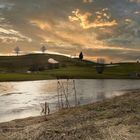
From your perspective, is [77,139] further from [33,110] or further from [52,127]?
[33,110]

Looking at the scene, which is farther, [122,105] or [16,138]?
[122,105]

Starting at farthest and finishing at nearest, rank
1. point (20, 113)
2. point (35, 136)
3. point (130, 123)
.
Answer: point (20, 113) < point (130, 123) < point (35, 136)

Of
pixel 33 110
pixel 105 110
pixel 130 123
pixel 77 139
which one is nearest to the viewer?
pixel 77 139

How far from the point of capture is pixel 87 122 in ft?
74.2

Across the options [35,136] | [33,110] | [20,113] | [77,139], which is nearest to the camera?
[77,139]

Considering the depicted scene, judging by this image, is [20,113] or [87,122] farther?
[20,113]

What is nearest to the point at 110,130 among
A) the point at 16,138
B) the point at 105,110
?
the point at 16,138

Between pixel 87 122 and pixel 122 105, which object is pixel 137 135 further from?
pixel 122 105

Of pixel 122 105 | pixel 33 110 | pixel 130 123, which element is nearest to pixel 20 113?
pixel 33 110

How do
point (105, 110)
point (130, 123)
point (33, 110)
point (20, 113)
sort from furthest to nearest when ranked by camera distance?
point (33, 110) < point (20, 113) < point (105, 110) < point (130, 123)

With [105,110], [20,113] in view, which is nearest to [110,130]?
[105,110]

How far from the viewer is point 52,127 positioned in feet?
71.7

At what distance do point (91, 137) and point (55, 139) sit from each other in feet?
5.69

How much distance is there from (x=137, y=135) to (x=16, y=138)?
243 inches
